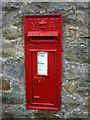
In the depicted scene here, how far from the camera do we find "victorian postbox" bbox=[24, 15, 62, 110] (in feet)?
4.42

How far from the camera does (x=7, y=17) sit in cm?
142

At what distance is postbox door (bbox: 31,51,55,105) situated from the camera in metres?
1.40

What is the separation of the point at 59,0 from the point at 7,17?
641mm

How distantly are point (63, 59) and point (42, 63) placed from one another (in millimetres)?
259

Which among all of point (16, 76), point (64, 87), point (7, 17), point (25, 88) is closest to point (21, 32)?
point (7, 17)

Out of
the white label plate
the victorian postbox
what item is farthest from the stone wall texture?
the white label plate

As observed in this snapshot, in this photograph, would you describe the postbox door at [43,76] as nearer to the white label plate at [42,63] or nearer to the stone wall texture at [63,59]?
the white label plate at [42,63]

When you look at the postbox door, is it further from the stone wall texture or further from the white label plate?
the stone wall texture

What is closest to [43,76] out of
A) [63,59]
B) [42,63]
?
[42,63]

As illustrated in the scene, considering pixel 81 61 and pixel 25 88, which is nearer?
pixel 81 61

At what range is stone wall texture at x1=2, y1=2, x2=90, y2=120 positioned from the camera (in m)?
1.35

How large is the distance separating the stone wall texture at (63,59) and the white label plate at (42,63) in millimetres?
208

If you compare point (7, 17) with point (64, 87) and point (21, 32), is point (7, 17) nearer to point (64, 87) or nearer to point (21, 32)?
point (21, 32)

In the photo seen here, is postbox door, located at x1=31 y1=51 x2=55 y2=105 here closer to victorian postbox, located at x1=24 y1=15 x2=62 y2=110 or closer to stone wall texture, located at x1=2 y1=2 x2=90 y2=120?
victorian postbox, located at x1=24 y1=15 x2=62 y2=110
